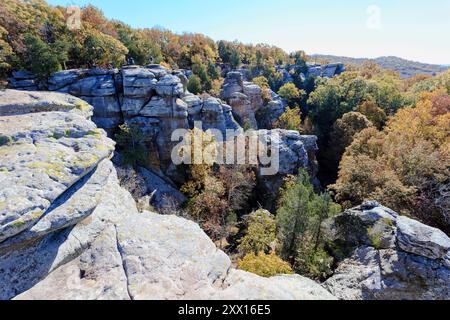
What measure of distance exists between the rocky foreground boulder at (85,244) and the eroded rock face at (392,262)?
25.1 feet

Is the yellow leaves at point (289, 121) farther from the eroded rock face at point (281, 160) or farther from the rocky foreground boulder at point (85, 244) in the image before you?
the rocky foreground boulder at point (85, 244)

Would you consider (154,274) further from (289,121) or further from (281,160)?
(289,121)

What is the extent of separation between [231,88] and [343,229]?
1304 inches

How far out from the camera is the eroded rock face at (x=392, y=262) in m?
11.9

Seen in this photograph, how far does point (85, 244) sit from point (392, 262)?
48.1ft

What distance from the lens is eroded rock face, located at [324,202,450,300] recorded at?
11.9 meters

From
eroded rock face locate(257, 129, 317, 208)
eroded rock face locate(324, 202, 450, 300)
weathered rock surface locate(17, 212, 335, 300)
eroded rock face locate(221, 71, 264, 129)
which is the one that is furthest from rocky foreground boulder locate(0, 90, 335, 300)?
eroded rock face locate(221, 71, 264, 129)

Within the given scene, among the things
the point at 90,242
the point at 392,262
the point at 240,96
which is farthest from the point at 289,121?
the point at 90,242

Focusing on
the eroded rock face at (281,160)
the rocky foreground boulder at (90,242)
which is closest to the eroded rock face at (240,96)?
the eroded rock face at (281,160)

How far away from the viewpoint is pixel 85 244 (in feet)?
23.3

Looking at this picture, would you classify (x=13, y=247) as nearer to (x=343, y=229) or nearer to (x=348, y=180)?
(x=343, y=229)

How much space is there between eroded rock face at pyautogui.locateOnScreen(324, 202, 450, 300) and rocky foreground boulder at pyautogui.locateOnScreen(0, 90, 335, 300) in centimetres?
765

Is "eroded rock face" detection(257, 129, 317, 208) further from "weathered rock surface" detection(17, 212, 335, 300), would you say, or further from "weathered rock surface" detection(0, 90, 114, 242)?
"weathered rock surface" detection(0, 90, 114, 242)
